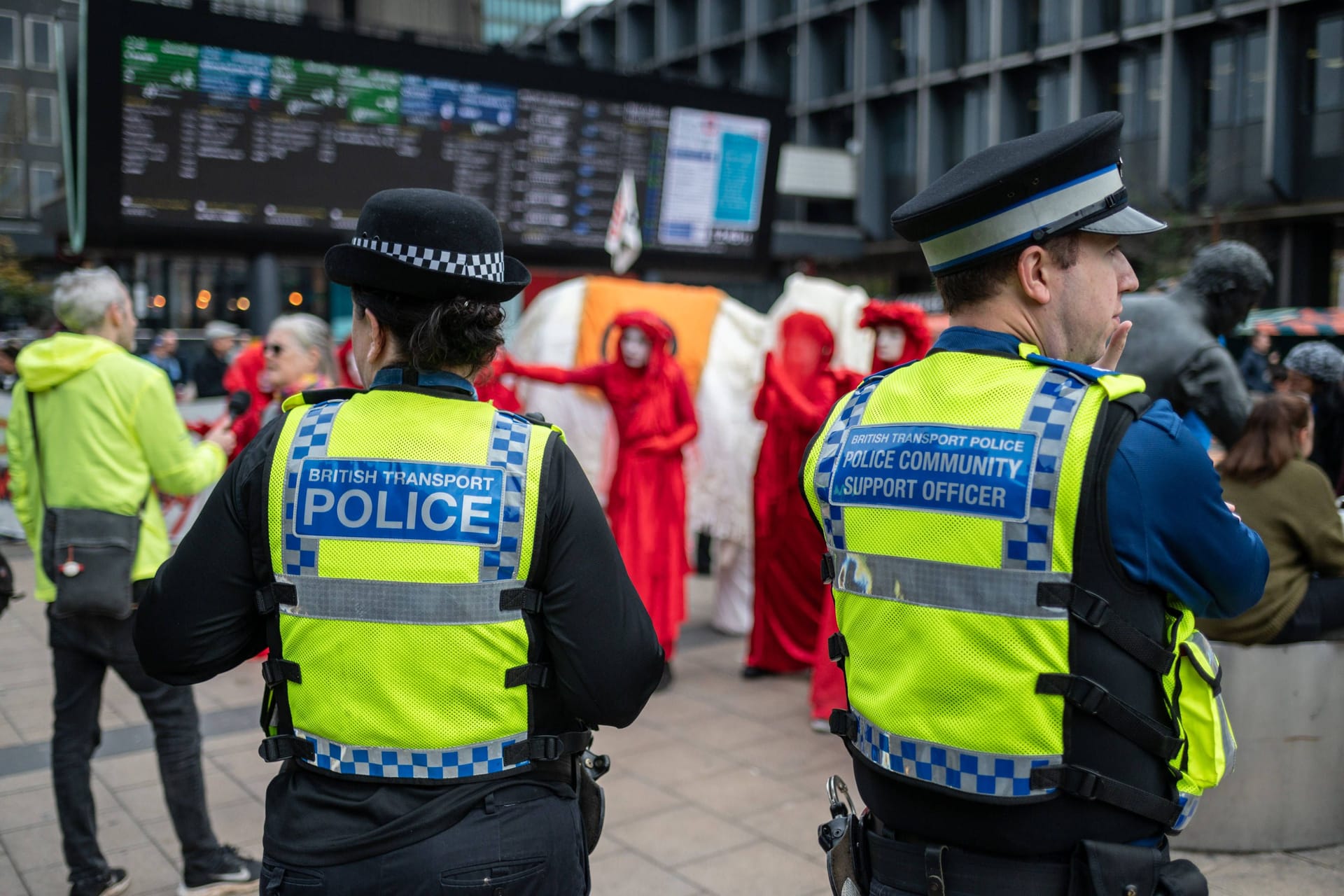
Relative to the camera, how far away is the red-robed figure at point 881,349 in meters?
5.34

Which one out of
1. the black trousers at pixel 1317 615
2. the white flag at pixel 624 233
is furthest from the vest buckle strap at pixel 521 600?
the white flag at pixel 624 233

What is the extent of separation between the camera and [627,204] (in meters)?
10.5

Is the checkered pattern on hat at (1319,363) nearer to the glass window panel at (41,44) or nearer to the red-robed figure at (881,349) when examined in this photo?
the red-robed figure at (881,349)

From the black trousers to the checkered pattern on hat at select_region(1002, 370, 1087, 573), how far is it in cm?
256

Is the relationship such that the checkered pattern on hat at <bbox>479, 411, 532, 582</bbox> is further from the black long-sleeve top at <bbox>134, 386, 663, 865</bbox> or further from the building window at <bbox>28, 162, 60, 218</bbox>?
the building window at <bbox>28, 162, 60, 218</bbox>

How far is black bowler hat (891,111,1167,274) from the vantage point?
170 cm

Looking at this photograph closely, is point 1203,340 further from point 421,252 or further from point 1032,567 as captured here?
point 421,252

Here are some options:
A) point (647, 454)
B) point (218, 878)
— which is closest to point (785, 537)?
point (647, 454)

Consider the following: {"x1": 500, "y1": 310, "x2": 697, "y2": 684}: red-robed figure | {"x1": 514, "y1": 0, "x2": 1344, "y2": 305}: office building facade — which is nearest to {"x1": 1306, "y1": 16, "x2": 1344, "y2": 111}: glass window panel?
{"x1": 514, "y1": 0, "x2": 1344, "y2": 305}: office building facade

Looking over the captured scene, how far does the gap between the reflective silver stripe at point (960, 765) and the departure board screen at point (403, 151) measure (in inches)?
372

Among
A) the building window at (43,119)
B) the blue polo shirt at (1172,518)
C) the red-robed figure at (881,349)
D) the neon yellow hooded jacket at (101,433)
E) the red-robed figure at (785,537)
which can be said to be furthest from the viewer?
the building window at (43,119)

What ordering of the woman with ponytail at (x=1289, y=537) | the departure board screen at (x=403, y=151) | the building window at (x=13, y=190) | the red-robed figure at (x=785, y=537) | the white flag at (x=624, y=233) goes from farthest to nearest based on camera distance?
the white flag at (x=624, y=233)
the departure board screen at (x=403, y=151)
the building window at (x=13, y=190)
the red-robed figure at (x=785, y=537)
the woman with ponytail at (x=1289, y=537)

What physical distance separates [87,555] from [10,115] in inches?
267

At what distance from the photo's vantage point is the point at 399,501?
177 cm
